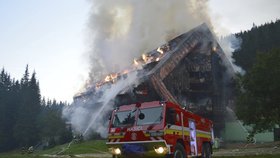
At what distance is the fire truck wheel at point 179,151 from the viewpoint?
15.4 m

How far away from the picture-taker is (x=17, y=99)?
89562 mm

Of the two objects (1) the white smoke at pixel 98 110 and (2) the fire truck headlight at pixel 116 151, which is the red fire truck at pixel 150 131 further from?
(1) the white smoke at pixel 98 110

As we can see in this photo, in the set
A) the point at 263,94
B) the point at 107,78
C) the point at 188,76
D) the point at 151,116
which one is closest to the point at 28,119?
the point at 107,78

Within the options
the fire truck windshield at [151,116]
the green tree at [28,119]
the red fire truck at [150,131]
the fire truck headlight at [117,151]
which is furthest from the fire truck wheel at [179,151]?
the green tree at [28,119]

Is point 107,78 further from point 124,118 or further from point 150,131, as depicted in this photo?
point 150,131

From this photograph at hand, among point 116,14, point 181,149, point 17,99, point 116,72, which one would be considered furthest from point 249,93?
point 17,99

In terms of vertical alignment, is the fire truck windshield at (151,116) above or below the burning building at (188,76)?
below

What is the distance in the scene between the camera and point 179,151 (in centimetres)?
1575

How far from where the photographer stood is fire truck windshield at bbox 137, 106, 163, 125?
1516 cm

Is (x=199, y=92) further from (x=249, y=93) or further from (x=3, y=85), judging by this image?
(x=3, y=85)

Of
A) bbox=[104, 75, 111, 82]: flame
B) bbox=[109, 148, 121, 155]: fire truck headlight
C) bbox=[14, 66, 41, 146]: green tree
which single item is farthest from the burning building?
bbox=[14, 66, 41, 146]: green tree

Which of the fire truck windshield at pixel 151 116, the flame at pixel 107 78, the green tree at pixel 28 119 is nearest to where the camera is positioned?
the fire truck windshield at pixel 151 116

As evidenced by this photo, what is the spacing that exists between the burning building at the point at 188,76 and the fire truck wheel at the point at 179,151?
2313cm

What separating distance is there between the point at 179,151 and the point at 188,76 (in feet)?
92.9
